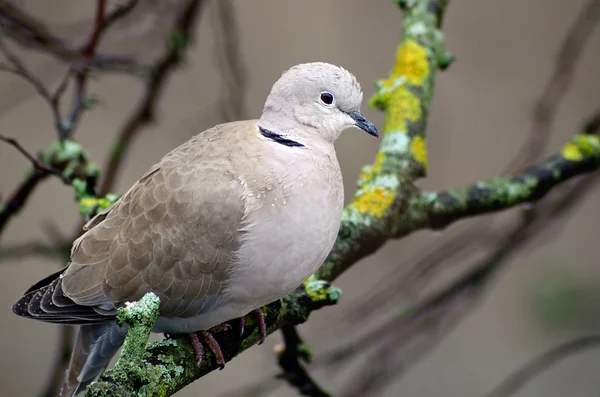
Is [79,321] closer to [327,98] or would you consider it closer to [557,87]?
[327,98]

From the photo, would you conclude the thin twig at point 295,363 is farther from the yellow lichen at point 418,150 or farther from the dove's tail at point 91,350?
the yellow lichen at point 418,150

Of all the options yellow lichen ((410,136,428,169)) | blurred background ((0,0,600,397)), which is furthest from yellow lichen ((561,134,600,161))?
blurred background ((0,0,600,397))

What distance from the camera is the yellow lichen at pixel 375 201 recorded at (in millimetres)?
1772

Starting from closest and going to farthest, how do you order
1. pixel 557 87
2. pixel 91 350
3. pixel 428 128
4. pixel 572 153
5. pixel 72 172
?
pixel 91 350 → pixel 72 172 → pixel 572 153 → pixel 557 87 → pixel 428 128

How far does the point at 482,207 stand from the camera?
1987 mm

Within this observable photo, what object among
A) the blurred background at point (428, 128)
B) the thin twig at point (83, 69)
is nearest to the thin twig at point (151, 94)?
the thin twig at point (83, 69)

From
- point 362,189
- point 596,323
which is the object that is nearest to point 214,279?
point 362,189

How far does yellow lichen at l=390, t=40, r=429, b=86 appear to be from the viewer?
82.5 inches

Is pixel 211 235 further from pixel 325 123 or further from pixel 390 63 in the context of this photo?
pixel 390 63

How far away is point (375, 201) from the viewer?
5.88 ft

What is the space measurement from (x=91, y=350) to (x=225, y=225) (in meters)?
0.48

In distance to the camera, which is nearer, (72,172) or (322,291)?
(322,291)

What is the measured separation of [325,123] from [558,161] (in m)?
0.86

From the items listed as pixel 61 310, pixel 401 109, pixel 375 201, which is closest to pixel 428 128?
pixel 401 109
